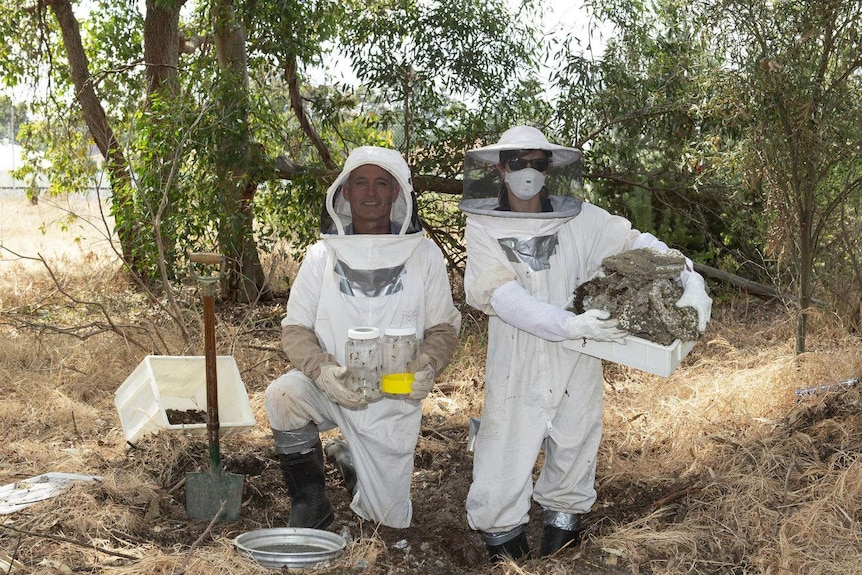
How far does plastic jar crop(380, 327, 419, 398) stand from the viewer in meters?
3.14

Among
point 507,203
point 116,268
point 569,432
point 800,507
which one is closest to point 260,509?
point 569,432

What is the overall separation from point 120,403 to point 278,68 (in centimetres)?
309

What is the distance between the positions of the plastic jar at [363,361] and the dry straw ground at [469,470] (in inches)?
21.9

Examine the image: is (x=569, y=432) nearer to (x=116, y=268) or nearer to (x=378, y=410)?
(x=378, y=410)

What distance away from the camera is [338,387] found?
3.14m

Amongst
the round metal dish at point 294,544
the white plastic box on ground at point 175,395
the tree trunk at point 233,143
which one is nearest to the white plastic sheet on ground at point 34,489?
the white plastic box on ground at point 175,395

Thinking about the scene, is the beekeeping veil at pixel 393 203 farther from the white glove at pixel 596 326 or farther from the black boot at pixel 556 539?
the black boot at pixel 556 539

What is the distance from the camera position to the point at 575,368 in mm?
3209

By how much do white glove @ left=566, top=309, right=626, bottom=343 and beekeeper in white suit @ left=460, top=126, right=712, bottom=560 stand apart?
9.1 inches

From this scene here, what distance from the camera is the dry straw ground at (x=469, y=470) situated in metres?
3.06

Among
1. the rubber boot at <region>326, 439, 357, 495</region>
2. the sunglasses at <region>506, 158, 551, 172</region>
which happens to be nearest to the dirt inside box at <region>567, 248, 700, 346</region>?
the sunglasses at <region>506, 158, 551, 172</region>

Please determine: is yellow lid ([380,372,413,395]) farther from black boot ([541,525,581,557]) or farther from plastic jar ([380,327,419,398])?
black boot ([541,525,581,557])

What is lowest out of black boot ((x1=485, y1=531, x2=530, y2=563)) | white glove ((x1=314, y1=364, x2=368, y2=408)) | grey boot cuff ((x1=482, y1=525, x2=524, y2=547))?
black boot ((x1=485, y1=531, x2=530, y2=563))

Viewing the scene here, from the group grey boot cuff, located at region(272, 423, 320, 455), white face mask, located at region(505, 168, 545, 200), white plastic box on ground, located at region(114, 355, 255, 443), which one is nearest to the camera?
white face mask, located at region(505, 168, 545, 200)
